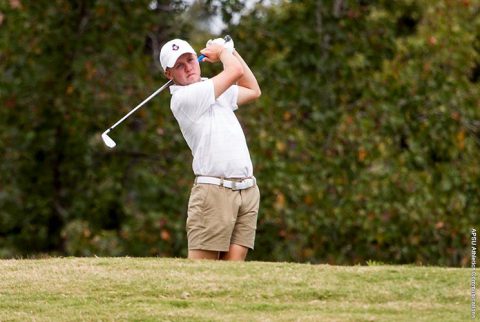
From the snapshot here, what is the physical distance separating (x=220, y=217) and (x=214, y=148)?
1.43 ft

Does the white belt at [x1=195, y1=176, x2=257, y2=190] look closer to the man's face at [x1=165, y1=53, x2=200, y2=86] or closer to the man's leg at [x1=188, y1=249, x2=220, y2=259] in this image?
the man's leg at [x1=188, y1=249, x2=220, y2=259]

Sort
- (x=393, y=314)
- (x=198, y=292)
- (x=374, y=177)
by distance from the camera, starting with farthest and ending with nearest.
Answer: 1. (x=374, y=177)
2. (x=198, y=292)
3. (x=393, y=314)

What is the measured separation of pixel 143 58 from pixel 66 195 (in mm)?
1893

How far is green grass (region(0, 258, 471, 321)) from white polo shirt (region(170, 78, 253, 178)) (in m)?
0.61

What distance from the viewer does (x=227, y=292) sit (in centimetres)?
729

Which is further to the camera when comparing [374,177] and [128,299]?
[374,177]

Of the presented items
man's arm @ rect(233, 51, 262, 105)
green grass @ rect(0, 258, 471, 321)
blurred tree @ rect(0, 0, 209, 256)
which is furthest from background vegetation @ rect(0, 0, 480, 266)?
green grass @ rect(0, 258, 471, 321)

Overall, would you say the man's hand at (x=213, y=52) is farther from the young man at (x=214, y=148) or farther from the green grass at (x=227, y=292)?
the green grass at (x=227, y=292)

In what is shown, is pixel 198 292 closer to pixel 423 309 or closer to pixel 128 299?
pixel 128 299

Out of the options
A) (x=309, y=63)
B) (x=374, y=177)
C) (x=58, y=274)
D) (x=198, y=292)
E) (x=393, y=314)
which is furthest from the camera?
(x=309, y=63)

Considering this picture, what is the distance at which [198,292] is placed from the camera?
23.9ft

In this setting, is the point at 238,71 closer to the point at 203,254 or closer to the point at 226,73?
the point at 226,73

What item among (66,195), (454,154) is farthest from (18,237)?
(454,154)

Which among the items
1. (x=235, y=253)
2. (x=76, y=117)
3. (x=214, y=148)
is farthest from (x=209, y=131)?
(x=76, y=117)
